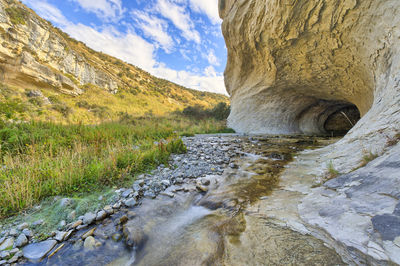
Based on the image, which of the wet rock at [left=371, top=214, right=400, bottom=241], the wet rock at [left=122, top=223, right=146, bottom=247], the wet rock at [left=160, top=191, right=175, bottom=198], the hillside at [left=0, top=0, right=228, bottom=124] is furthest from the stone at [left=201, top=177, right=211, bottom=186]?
the hillside at [left=0, top=0, right=228, bottom=124]

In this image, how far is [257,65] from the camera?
11141mm

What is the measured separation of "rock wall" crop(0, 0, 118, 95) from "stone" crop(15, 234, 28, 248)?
23.2 meters

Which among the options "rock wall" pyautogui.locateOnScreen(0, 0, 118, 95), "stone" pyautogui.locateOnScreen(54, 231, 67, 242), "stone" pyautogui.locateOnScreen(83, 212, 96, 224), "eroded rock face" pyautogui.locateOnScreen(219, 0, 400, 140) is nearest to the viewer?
"stone" pyautogui.locateOnScreen(54, 231, 67, 242)

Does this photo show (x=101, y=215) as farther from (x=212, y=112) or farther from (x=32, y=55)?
(x=32, y=55)

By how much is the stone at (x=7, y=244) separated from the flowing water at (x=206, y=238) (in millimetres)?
481

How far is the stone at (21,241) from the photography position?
1.58 metres

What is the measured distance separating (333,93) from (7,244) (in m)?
13.2

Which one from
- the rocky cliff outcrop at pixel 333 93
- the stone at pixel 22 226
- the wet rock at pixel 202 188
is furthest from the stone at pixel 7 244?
the rocky cliff outcrop at pixel 333 93

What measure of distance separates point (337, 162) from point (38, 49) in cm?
3046

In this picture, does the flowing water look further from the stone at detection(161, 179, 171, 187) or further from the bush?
the bush

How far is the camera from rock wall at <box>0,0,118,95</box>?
622 inches

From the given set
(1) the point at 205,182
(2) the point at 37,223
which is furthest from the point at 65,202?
(1) the point at 205,182

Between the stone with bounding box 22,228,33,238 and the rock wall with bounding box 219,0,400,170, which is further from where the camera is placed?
the rock wall with bounding box 219,0,400,170

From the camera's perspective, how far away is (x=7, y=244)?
1537mm
